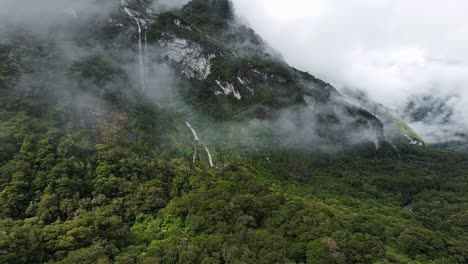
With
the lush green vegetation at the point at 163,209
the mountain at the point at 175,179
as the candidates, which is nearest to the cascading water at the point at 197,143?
the mountain at the point at 175,179

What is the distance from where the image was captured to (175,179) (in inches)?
4218

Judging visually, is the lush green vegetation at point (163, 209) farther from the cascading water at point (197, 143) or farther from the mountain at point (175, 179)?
the cascading water at point (197, 143)

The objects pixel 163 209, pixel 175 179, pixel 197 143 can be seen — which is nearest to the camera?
pixel 163 209

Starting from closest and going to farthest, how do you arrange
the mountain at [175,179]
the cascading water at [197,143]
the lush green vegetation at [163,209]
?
the lush green vegetation at [163,209]
the mountain at [175,179]
the cascading water at [197,143]

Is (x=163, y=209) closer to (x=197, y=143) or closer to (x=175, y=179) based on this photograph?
(x=175, y=179)

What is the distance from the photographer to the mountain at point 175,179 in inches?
2864

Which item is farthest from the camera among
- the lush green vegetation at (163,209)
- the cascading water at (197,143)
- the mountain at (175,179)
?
the cascading water at (197,143)

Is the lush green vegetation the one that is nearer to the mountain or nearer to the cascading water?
the mountain

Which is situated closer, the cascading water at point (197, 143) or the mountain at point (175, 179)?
the mountain at point (175, 179)

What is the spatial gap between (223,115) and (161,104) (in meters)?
→ 32.2

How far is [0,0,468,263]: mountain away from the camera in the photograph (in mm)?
72750

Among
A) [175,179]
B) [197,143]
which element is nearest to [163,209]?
[175,179]

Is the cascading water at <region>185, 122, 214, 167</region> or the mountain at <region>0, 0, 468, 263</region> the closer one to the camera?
the mountain at <region>0, 0, 468, 263</region>

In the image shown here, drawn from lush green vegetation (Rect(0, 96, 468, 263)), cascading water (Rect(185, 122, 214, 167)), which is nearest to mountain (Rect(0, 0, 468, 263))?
lush green vegetation (Rect(0, 96, 468, 263))
